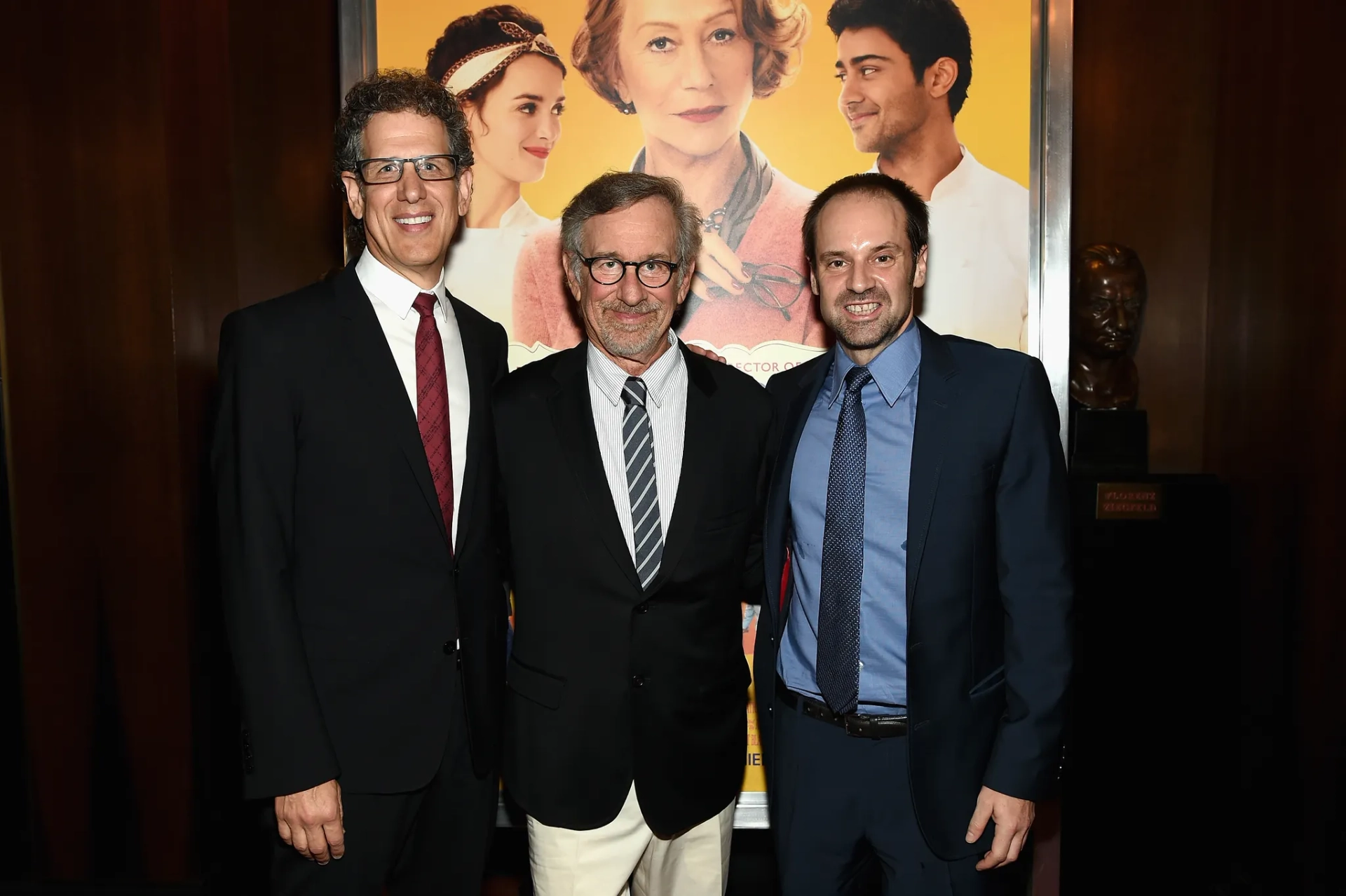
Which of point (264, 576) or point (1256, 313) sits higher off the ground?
point (1256, 313)

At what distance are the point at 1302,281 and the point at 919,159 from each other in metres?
1.57

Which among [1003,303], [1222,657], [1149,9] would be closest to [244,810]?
[1003,303]

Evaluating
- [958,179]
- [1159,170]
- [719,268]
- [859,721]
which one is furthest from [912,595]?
[1159,170]

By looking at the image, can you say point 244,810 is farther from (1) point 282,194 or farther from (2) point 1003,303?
(2) point 1003,303

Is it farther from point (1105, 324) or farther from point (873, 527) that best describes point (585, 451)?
point (1105, 324)

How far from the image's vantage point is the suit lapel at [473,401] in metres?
1.79

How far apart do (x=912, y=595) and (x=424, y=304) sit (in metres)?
1.18

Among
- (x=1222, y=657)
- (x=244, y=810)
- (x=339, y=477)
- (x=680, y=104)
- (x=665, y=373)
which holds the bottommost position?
(x=244, y=810)

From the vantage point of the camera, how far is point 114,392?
276cm

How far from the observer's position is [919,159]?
2.64m

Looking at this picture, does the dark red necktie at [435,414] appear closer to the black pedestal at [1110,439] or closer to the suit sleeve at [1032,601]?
the suit sleeve at [1032,601]

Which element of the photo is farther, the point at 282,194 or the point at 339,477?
the point at 282,194

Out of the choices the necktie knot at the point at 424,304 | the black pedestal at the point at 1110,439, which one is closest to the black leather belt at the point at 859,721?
the necktie knot at the point at 424,304

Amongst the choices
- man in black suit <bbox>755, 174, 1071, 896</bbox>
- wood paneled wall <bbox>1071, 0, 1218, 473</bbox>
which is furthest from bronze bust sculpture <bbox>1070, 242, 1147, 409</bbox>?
man in black suit <bbox>755, 174, 1071, 896</bbox>
